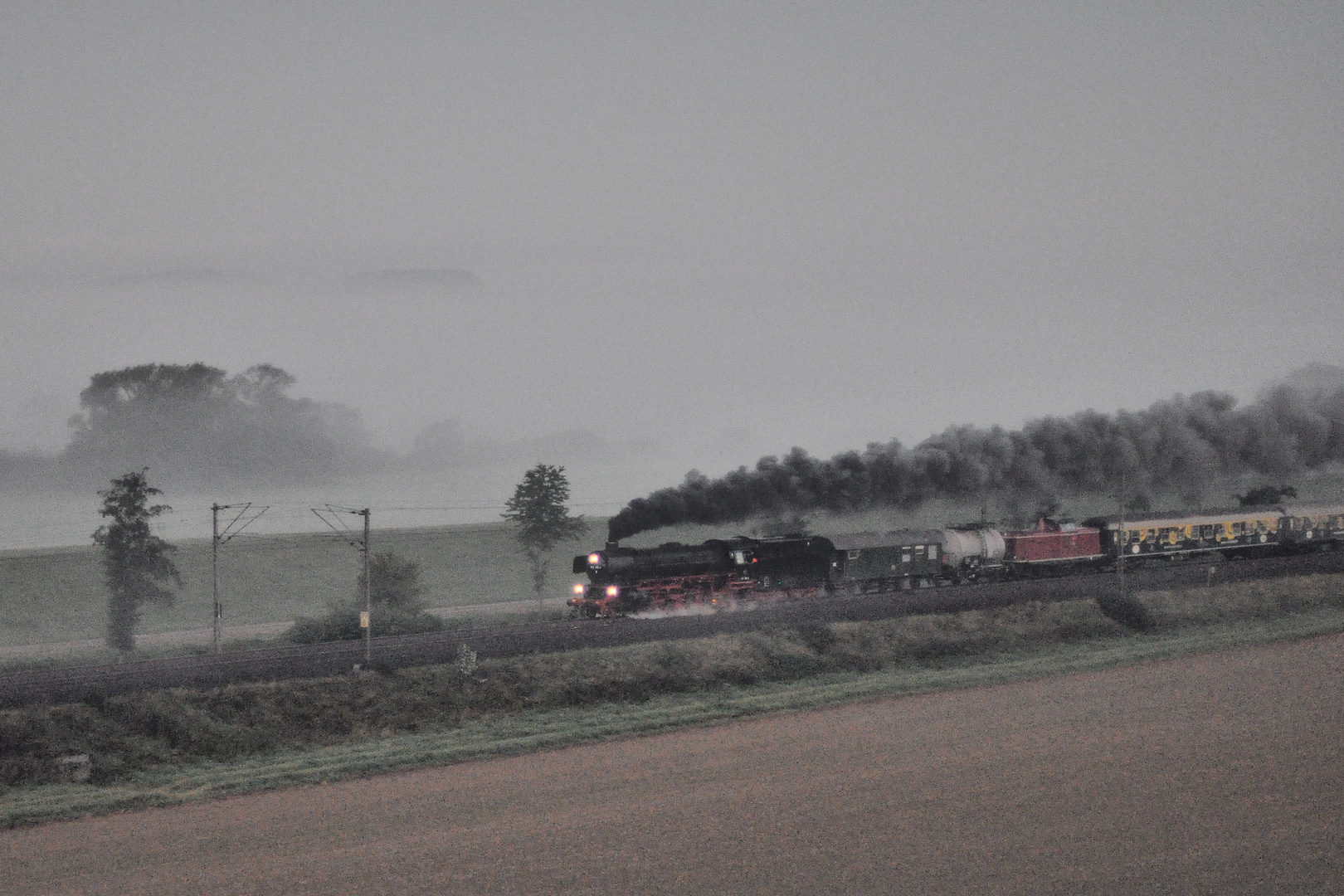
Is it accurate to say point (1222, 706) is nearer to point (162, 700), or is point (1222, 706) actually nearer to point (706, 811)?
point (706, 811)

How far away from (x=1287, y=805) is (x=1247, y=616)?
32102 mm

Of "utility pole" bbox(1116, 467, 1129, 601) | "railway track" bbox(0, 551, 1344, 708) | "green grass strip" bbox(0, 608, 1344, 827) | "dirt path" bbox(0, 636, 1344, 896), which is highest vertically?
"utility pole" bbox(1116, 467, 1129, 601)

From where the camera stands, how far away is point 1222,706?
36.7 m

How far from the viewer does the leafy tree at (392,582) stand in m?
62.5

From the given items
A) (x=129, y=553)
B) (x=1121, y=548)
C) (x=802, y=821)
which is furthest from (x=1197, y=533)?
(x=129, y=553)

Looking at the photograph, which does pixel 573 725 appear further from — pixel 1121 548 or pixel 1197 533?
pixel 1197 533

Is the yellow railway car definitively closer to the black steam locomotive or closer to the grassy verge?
the black steam locomotive

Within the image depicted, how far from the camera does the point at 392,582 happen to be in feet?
206

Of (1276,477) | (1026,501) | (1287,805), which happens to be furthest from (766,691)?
(1276,477)

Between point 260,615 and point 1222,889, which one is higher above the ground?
point 260,615

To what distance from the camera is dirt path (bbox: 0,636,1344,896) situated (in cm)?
2198

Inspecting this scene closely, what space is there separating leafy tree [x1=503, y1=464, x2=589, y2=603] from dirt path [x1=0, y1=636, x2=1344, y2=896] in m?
39.5

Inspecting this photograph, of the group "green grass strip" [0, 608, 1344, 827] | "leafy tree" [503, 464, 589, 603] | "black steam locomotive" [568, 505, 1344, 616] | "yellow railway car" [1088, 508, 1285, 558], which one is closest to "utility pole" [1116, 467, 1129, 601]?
"yellow railway car" [1088, 508, 1285, 558]

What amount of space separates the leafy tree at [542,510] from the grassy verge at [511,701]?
29.9 meters
